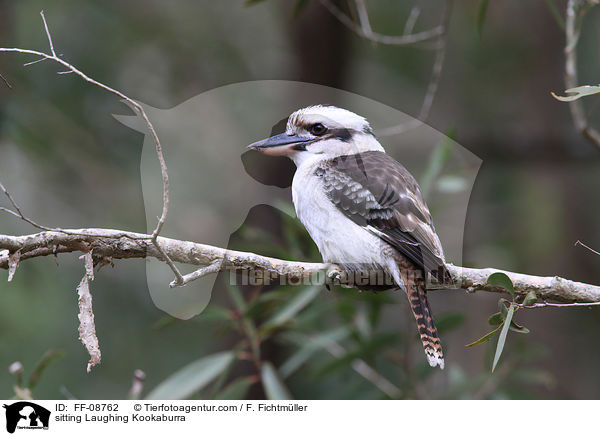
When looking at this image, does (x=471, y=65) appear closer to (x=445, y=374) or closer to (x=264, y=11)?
(x=264, y=11)

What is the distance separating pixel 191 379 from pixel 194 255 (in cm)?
112

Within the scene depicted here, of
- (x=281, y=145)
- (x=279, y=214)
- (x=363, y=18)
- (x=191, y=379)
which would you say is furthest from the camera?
(x=279, y=214)

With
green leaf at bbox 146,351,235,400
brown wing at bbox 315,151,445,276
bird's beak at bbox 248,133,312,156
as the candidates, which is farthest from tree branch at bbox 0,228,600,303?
green leaf at bbox 146,351,235,400

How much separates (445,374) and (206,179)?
63.8 inches

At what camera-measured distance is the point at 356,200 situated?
186 centimetres

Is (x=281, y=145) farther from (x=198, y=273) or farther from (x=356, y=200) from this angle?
(x=198, y=273)

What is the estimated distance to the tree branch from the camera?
1448 mm

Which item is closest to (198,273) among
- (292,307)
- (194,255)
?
(194,255)

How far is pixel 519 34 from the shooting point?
496 cm

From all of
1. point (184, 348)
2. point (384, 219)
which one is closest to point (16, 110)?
point (184, 348)
